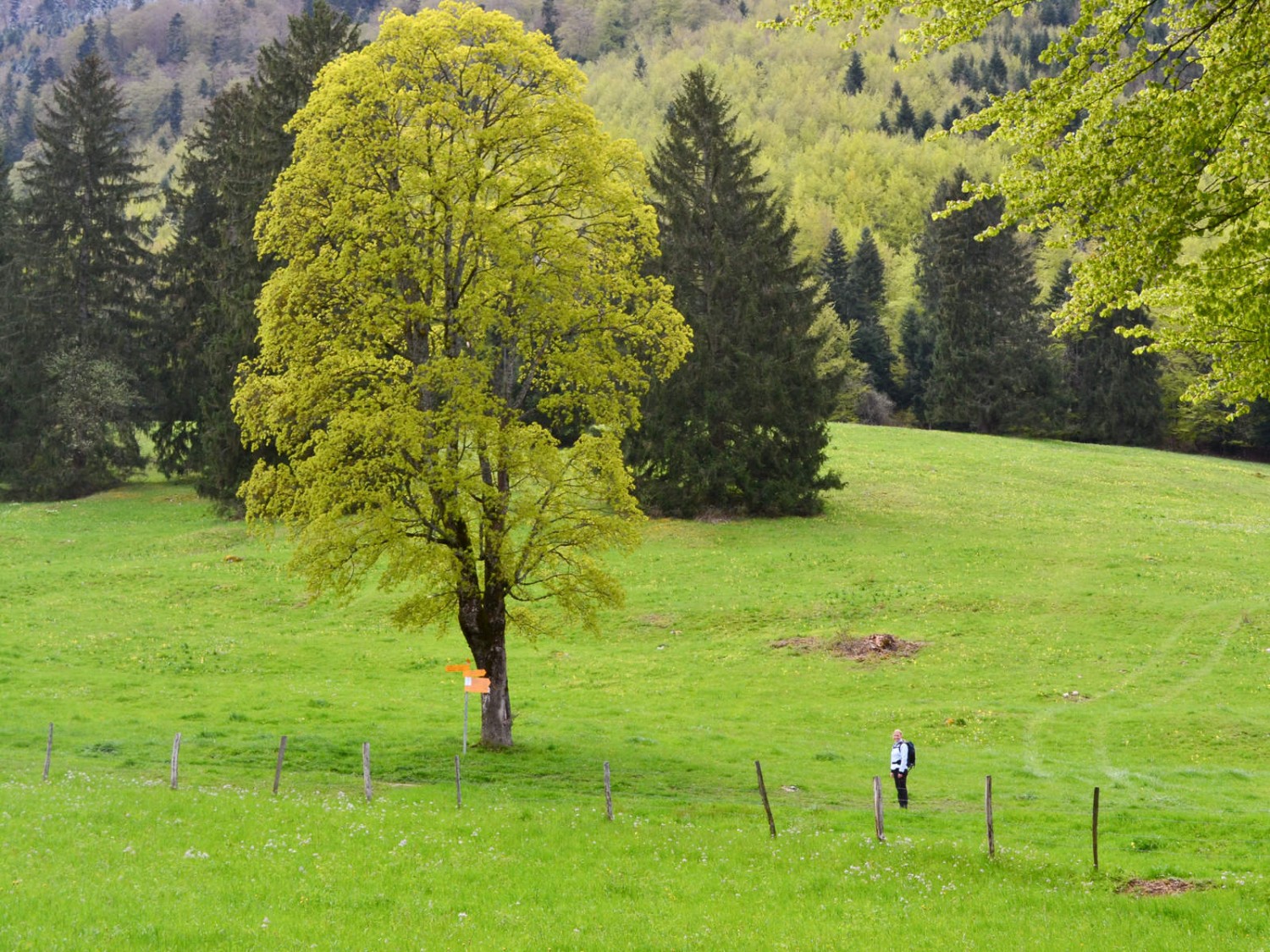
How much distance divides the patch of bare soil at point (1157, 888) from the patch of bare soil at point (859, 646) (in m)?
17.9

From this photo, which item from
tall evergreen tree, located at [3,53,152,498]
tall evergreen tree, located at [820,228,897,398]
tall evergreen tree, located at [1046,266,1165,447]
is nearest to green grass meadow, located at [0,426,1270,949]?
tall evergreen tree, located at [3,53,152,498]

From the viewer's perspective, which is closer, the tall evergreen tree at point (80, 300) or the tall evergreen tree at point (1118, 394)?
the tall evergreen tree at point (80, 300)

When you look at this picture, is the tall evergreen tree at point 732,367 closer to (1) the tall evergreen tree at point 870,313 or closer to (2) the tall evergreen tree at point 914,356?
(1) the tall evergreen tree at point 870,313

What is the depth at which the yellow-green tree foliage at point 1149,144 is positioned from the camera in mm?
12336

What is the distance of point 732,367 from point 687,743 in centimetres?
2791

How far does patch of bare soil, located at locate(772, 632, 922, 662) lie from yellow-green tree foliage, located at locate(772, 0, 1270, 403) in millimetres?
20959

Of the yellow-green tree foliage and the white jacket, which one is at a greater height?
the yellow-green tree foliage

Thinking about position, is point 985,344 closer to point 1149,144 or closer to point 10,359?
point 10,359

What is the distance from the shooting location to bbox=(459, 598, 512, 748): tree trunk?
25.0m

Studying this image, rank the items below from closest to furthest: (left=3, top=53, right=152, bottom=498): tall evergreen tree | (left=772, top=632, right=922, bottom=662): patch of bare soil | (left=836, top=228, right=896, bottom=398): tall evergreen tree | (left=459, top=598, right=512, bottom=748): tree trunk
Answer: (left=459, top=598, right=512, bottom=748): tree trunk → (left=772, top=632, right=922, bottom=662): patch of bare soil → (left=3, top=53, right=152, bottom=498): tall evergreen tree → (left=836, top=228, right=896, bottom=398): tall evergreen tree

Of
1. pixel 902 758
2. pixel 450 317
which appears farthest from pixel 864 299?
pixel 902 758

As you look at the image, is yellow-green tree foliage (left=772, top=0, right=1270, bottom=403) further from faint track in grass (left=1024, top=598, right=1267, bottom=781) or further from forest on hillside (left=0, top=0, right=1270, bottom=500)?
faint track in grass (left=1024, top=598, right=1267, bottom=781)

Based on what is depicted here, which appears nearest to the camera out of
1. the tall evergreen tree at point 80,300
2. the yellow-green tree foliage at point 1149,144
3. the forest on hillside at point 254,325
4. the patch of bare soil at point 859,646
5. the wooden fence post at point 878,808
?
the yellow-green tree foliage at point 1149,144

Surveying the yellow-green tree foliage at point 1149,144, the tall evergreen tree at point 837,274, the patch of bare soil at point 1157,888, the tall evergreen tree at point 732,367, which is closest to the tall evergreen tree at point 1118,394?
the tall evergreen tree at point 837,274
